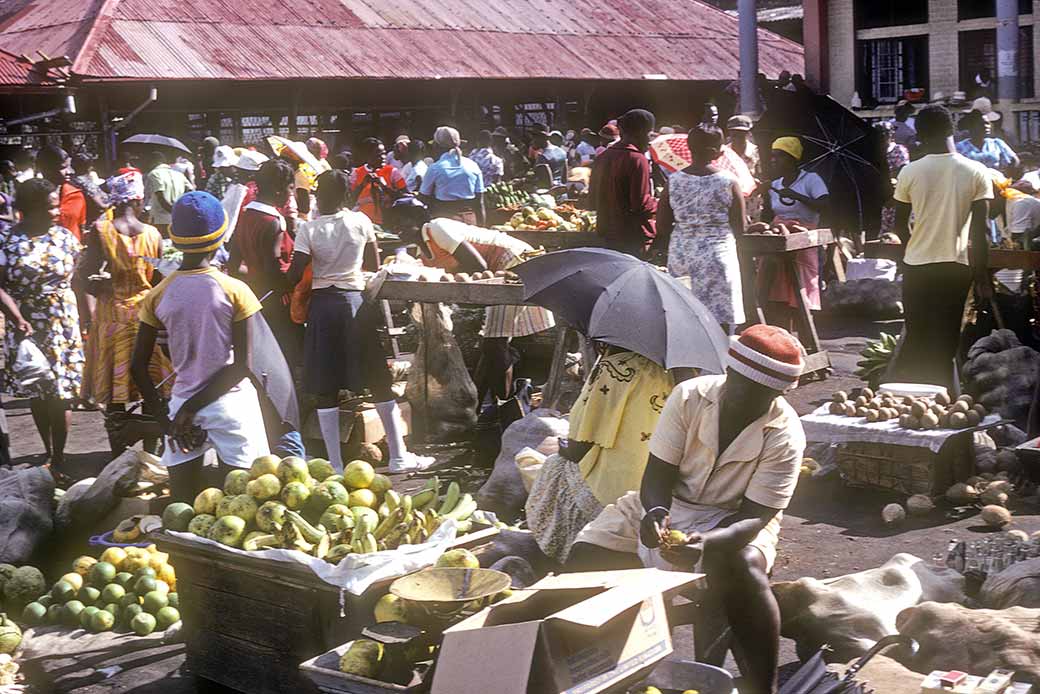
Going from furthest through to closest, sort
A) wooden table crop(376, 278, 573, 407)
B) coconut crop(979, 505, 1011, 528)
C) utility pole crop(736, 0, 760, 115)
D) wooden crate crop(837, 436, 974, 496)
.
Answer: utility pole crop(736, 0, 760, 115), wooden table crop(376, 278, 573, 407), wooden crate crop(837, 436, 974, 496), coconut crop(979, 505, 1011, 528)

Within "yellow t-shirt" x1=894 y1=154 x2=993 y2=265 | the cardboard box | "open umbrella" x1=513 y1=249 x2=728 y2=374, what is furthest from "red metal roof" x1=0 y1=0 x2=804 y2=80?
the cardboard box

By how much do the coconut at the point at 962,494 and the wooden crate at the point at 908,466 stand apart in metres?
0.09

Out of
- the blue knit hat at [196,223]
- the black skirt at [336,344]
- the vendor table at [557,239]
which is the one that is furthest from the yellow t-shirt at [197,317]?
the vendor table at [557,239]

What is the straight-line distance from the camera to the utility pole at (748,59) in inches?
590

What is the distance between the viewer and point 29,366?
7.71m

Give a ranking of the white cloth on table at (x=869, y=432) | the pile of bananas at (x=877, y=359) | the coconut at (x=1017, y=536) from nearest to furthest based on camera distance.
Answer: the coconut at (x=1017, y=536), the white cloth on table at (x=869, y=432), the pile of bananas at (x=877, y=359)

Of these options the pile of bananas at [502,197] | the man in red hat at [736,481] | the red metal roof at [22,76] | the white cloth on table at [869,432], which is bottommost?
the white cloth on table at [869,432]

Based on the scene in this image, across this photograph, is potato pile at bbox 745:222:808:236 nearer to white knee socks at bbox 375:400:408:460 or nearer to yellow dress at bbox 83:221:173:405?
white knee socks at bbox 375:400:408:460

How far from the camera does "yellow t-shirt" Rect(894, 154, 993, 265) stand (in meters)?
7.86

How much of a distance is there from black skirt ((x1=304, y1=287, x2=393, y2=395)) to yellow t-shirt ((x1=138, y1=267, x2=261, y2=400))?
216 cm

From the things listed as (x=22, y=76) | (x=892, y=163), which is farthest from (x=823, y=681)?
(x=22, y=76)

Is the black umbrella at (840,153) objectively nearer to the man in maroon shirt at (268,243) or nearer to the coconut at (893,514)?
the coconut at (893,514)

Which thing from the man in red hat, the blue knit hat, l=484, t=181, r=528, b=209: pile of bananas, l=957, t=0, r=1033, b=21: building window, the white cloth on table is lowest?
the white cloth on table

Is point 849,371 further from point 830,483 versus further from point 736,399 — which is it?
point 736,399
